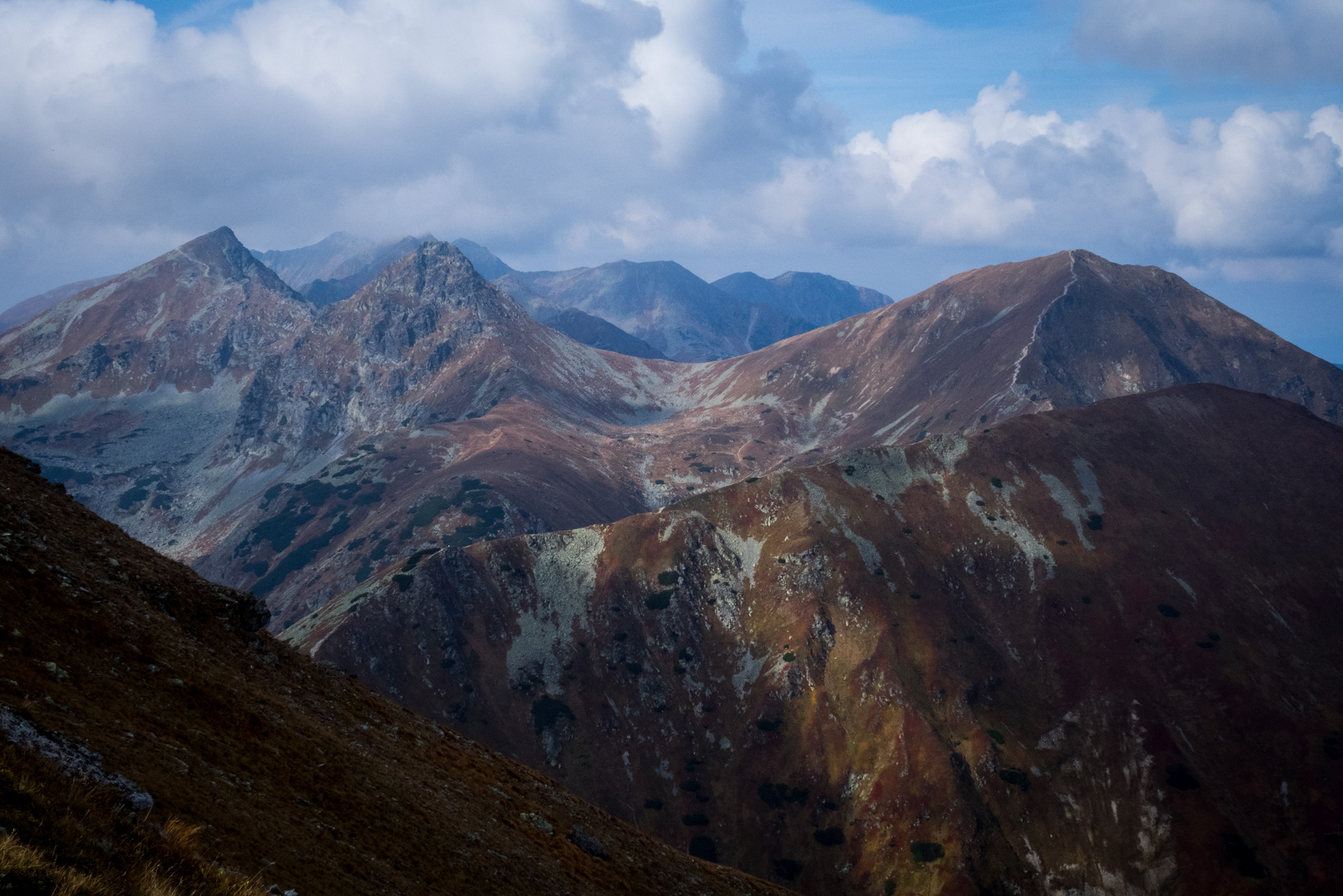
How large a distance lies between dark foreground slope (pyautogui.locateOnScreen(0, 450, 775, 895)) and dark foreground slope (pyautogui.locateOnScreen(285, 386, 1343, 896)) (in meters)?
81.9

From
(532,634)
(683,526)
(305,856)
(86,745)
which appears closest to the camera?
(86,745)

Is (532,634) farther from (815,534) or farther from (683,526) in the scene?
(815,534)

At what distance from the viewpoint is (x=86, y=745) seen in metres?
20.7

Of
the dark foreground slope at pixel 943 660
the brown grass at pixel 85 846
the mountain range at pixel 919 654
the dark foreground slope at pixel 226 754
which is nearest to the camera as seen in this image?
the brown grass at pixel 85 846

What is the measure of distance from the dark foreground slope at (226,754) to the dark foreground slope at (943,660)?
8191 cm

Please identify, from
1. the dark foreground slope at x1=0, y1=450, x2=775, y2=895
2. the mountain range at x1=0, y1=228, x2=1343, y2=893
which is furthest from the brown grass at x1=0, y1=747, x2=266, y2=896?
the mountain range at x1=0, y1=228, x2=1343, y2=893

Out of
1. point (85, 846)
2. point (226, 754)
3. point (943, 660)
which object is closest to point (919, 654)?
point (943, 660)

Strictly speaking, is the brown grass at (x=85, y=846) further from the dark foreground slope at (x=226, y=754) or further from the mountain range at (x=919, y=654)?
the mountain range at (x=919, y=654)

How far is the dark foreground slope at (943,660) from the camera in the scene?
11144 centimetres

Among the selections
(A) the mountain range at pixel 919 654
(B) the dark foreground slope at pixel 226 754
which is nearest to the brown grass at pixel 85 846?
(B) the dark foreground slope at pixel 226 754

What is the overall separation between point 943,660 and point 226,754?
130 metres

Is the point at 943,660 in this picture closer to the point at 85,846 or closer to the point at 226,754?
the point at 226,754

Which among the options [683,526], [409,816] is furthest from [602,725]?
[409,816]

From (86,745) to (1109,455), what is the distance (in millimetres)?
206512
